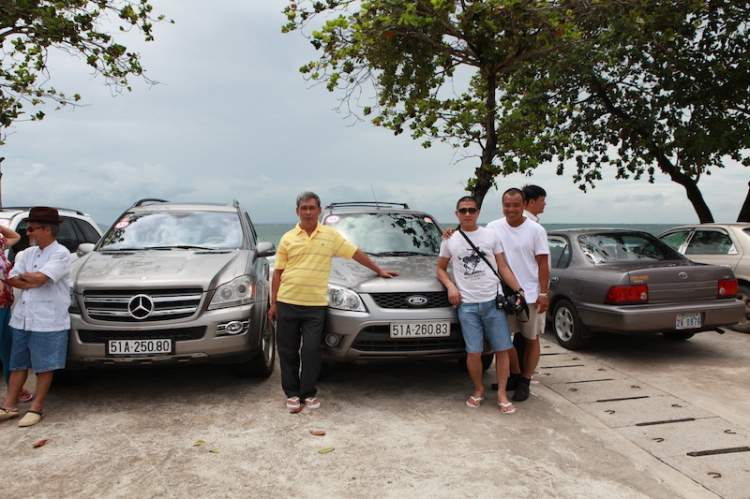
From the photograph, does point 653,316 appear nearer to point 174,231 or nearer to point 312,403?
point 312,403

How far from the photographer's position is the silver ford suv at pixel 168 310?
4.25 metres

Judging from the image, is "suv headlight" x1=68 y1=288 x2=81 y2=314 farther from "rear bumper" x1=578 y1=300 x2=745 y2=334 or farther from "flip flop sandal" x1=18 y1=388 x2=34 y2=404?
"rear bumper" x1=578 y1=300 x2=745 y2=334

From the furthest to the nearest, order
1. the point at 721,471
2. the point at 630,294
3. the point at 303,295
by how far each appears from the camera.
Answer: the point at 630,294 < the point at 303,295 < the point at 721,471

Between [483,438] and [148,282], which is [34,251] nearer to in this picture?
[148,282]

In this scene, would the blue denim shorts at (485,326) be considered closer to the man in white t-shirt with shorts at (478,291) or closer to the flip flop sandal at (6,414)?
the man in white t-shirt with shorts at (478,291)

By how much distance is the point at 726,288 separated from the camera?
6062mm

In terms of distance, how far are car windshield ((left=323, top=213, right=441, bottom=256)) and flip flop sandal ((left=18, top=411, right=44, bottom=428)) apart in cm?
307

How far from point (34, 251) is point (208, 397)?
180 cm

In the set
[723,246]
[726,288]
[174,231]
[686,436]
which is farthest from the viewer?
[723,246]

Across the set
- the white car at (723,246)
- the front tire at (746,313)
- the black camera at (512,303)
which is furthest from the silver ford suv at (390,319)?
the front tire at (746,313)

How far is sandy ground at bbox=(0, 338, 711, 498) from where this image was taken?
10.0 feet

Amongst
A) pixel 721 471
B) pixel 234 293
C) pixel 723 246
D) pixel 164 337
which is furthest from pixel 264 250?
pixel 723 246

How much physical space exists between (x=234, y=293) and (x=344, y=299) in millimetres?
928

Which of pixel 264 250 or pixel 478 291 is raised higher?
pixel 264 250
